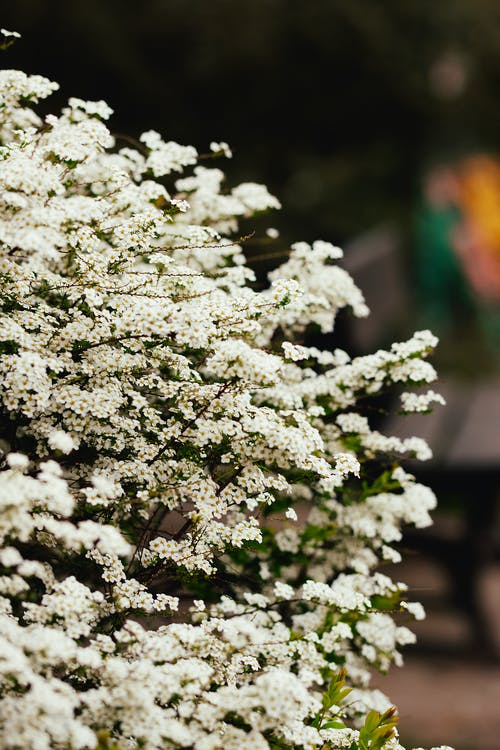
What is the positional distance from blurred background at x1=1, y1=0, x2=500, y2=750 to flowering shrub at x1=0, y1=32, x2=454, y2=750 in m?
5.00

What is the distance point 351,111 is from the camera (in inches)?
421

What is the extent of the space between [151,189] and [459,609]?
157 inches

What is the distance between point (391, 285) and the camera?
328 inches

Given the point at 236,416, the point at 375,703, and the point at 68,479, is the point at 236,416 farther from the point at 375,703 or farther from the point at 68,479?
the point at 375,703

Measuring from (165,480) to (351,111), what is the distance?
9.59 m

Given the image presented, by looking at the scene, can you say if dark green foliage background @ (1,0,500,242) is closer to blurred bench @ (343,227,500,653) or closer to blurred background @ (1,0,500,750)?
blurred background @ (1,0,500,750)

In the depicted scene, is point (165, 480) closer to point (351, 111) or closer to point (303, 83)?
point (303, 83)

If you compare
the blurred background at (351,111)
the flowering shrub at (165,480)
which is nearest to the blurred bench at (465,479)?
the blurred background at (351,111)

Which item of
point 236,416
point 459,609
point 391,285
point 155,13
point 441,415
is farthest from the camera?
point 155,13

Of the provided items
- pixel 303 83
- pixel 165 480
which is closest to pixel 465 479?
pixel 165 480

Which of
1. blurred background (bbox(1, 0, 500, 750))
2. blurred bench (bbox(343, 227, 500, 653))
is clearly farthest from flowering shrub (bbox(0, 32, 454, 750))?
blurred background (bbox(1, 0, 500, 750))

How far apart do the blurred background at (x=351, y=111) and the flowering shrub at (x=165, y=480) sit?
5002mm

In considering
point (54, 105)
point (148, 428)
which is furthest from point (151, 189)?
point (54, 105)

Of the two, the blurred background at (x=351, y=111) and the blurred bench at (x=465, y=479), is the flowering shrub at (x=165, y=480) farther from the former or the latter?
the blurred background at (x=351, y=111)
